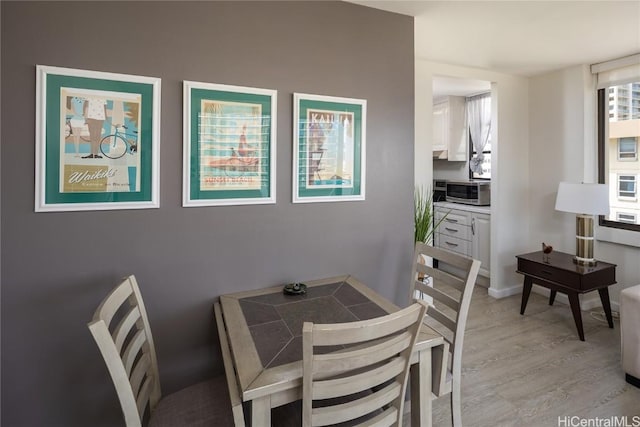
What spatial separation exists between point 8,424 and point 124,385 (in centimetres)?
87

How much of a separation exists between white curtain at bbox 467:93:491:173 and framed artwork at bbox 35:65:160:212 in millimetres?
4273

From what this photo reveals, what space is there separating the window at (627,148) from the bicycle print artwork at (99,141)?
417 cm

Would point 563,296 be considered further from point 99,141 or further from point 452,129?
point 99,141

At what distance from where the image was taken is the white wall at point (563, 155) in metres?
3.31

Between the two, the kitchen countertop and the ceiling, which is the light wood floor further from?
the ceiling

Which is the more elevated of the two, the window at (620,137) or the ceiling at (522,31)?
the ceiling at (522,31)

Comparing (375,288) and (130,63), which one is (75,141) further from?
(375,288)

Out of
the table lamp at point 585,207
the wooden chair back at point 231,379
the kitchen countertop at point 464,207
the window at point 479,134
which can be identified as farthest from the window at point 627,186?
the wooden chair back at point 231,379

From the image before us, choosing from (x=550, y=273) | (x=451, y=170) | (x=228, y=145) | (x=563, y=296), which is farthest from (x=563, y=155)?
(x=228, y=145)

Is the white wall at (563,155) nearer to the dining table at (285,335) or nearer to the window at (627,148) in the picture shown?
the window at (627,148)

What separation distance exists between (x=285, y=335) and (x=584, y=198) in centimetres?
302

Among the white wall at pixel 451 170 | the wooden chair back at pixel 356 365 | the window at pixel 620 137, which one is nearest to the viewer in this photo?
the wooden chair back at pixel 356 365

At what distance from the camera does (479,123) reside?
461 cm

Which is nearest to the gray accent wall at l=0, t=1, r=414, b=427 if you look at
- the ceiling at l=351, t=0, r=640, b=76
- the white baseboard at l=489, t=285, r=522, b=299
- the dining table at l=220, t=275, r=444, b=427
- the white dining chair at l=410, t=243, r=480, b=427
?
the dining table at l=220, t=275, r=444, b=427
